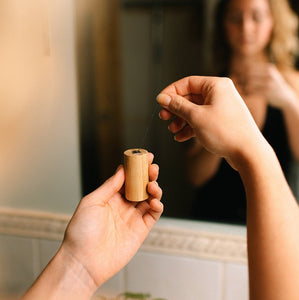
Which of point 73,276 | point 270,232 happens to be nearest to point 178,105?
point 270,232

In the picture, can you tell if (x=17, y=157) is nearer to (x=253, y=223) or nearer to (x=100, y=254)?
(x=100, y=254)

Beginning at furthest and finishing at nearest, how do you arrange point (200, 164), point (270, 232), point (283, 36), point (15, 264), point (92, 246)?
point (15, 264)
point (200, 164)
point (283, 36)
point (92, 246)
point (270, 232)

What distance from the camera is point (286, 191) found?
545 mm

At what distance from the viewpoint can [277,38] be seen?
80 centimetres

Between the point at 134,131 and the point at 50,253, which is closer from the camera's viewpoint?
Answer: the point at 134,131

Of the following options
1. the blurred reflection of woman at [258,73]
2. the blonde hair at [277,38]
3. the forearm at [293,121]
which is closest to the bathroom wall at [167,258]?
the blurred reflection of woman at [258,73]

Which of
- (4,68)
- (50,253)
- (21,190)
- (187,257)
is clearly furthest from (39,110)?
(187,257)

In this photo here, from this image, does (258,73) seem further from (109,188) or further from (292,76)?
(109,188)

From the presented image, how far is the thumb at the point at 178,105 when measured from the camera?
572mm

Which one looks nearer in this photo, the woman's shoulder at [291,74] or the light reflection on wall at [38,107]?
the woman's shoulder at [291,74]

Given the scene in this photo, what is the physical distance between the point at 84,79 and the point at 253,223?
661 mm

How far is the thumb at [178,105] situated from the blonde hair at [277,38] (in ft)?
1.03

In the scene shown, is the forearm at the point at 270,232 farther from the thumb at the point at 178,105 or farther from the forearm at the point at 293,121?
the forearm at the point at 293,121

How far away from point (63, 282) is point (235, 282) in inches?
22.1
